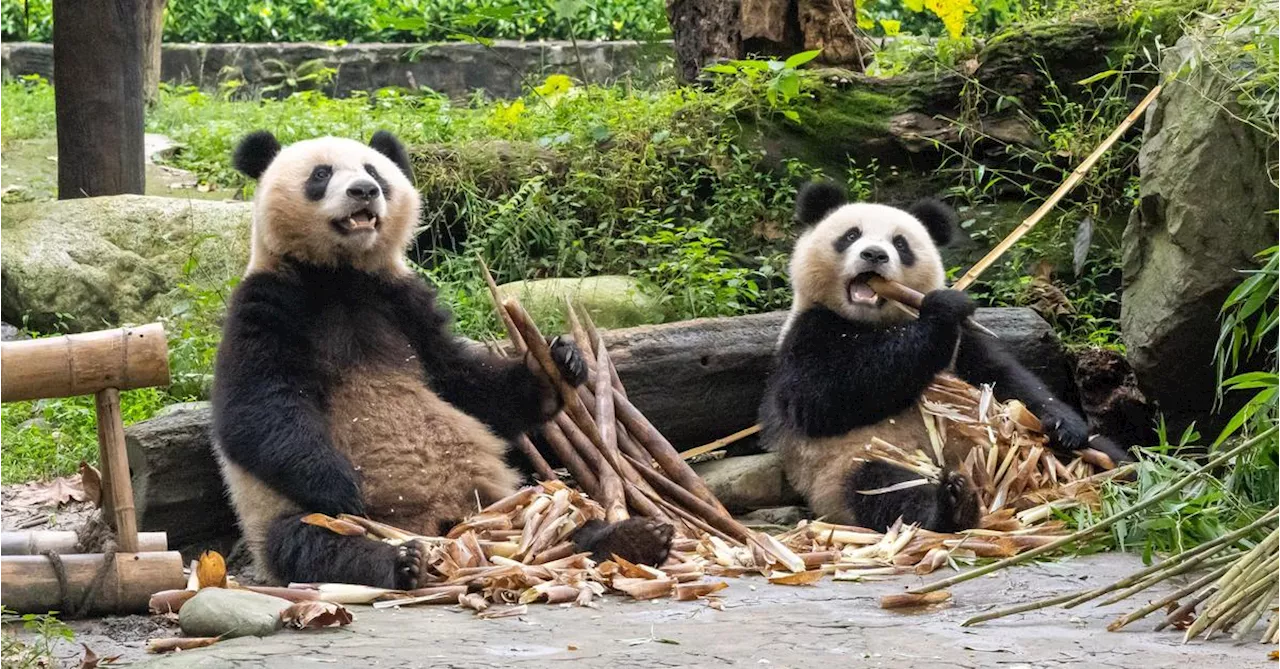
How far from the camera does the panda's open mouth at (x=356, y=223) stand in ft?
18.7

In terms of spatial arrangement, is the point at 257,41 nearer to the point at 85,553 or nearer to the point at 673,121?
the point at 673,121

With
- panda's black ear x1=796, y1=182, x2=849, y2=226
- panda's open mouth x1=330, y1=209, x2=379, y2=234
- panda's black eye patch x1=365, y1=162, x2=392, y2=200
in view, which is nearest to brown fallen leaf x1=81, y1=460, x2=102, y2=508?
panda's open mouth x1=330, y1=209, x2=379, y2=234

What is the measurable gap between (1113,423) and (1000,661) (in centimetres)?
361

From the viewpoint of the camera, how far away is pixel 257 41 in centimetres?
1645

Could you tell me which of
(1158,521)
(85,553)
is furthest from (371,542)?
(1158,521)

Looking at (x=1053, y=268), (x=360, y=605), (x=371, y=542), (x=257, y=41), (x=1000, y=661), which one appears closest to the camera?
(x=1000, y=661)

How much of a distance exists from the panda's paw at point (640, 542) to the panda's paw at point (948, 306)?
1670 millimetres

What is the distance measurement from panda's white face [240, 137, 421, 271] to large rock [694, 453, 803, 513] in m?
1.82

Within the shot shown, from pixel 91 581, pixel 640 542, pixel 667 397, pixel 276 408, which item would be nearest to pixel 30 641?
pixel 91 581

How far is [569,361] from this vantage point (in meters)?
5.81

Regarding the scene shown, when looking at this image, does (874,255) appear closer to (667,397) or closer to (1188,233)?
(667,397)

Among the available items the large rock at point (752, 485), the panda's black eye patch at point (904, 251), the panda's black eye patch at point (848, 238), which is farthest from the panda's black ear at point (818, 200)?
the large rock at point (752, 485)

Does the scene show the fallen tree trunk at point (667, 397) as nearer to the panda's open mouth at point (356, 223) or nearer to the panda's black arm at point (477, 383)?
the panda's black arm at point (477, 383)

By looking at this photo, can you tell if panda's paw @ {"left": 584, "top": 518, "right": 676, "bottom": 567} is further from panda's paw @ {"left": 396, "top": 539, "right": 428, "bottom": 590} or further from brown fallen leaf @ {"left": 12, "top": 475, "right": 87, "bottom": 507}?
brown fallen leaf @ {"left": 12, "top": 475, "right": 87, "bottom": 507}
